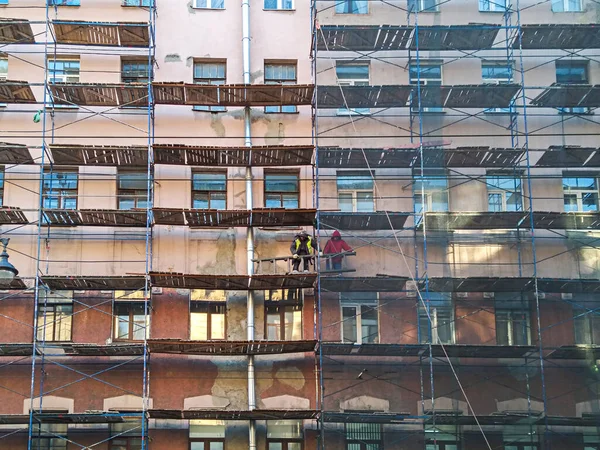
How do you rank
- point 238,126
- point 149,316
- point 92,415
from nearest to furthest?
point 92,415 → point 149,316 → point 238,126

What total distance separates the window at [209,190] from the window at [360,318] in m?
4.40

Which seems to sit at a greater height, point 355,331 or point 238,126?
point 238,126

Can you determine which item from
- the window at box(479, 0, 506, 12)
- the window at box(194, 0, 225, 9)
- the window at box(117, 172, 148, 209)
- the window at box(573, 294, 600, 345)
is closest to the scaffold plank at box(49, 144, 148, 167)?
the window at box(117, 172, 148, 209)

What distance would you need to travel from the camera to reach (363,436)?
26.0 m

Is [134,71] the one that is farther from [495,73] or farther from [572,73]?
[572,73]

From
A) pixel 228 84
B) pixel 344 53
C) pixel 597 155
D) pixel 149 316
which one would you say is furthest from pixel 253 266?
pixel 597 155

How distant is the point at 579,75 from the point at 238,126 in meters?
10.2

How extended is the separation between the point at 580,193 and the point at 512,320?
14.1 feet

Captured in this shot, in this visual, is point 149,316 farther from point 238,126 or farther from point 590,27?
point 590,27

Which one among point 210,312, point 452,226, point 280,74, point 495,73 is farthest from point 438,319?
point 280,74

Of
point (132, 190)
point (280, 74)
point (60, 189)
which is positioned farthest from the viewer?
point (280, 74)

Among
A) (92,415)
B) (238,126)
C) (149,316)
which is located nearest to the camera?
(92,415)

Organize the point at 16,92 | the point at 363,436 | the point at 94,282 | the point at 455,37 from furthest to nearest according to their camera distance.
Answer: the point at 455,37, the point at 16,92, the point at 94,282, the point at 363,436

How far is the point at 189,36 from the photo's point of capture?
29125mm
